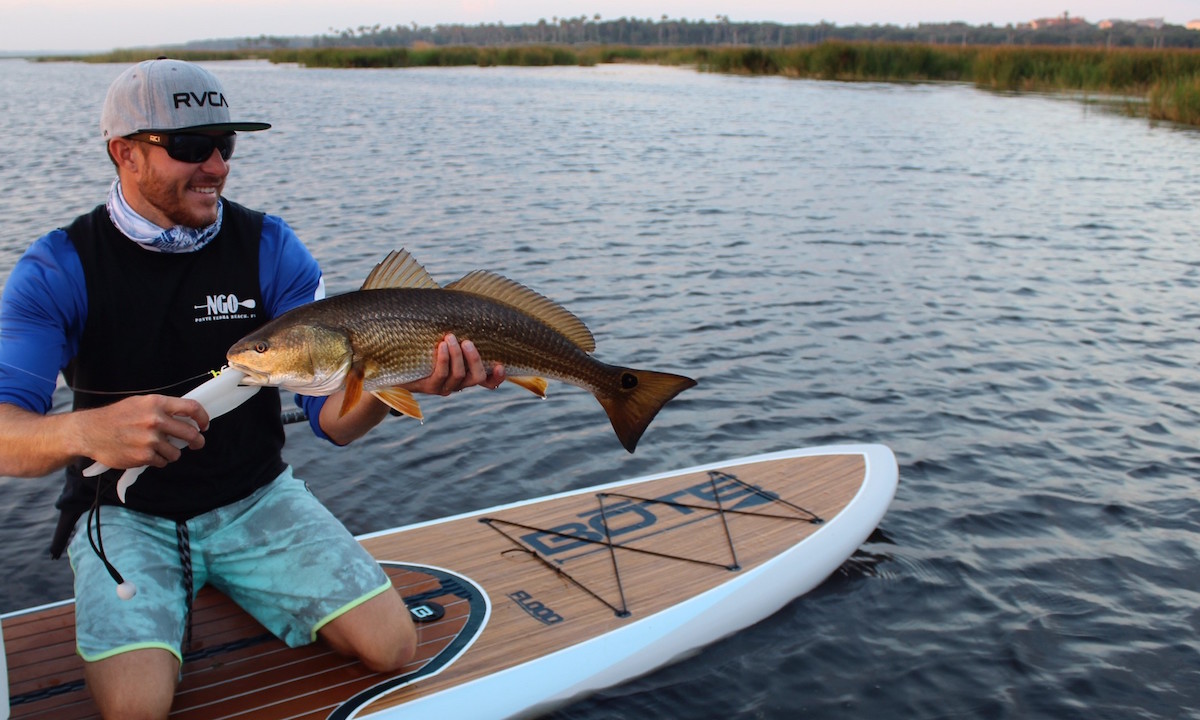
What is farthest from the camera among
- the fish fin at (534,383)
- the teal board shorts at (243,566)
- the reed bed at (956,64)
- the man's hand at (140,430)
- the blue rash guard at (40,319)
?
the reed bed at (956,64)

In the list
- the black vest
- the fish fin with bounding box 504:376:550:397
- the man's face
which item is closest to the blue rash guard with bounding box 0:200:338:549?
the black vest

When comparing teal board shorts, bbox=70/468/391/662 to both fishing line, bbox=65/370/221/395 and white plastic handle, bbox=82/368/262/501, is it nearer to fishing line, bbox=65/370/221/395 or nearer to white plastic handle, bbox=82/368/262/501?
fishing line, bbox=65/370/221/395

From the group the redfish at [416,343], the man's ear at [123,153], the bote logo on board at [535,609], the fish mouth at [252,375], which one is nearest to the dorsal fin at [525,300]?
the redfish at [416,343]

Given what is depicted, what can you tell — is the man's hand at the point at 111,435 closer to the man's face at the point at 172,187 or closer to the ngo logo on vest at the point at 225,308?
the ngo logo on vest at the point at 225,308

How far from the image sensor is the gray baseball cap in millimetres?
3428

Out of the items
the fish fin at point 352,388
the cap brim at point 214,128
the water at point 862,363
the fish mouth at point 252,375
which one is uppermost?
the cap brim at point 214,128

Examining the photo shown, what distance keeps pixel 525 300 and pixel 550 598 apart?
5.95ft

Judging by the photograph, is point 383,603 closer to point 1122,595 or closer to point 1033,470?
point 1122,595

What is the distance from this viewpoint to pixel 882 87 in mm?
42406

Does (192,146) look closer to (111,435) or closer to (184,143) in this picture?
(184,143)

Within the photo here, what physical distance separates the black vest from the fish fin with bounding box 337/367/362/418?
69cm

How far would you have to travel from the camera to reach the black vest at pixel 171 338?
12.1 feet

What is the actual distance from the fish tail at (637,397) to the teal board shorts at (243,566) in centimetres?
123

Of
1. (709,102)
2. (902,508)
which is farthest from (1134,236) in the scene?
(709,102)
